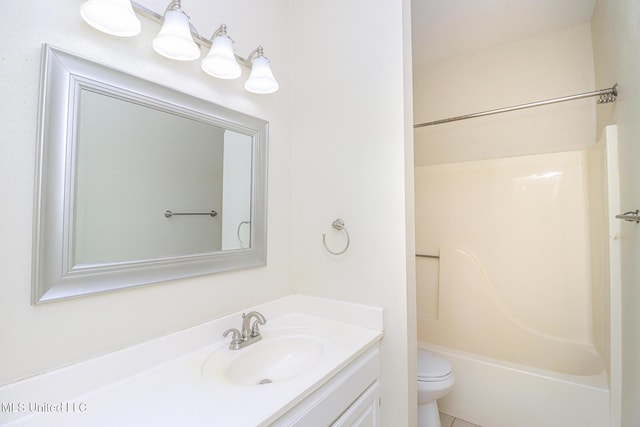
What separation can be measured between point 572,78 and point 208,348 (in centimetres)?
282

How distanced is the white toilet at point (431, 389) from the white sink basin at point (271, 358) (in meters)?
0.80

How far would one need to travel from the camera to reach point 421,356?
1803 millimetres

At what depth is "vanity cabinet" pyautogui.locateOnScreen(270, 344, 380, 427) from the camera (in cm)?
81

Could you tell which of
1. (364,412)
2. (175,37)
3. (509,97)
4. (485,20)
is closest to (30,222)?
(175,37)

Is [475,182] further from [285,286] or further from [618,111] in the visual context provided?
[285,286]

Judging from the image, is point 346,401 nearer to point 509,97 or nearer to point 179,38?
point 179,38

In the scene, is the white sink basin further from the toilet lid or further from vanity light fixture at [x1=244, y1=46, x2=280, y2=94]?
vanity light fixture at [x1=244, y1=46, x2=280, y2=94]

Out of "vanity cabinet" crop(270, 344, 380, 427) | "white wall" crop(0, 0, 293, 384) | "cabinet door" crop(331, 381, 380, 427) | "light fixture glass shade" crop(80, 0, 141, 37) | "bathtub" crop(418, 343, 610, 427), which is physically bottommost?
"bathtub" crop(418, 343, 610, 427)

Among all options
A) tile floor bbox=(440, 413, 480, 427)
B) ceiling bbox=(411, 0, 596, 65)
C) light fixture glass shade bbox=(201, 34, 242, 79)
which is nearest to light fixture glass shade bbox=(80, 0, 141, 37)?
light fixture glass shade bbox=(201, 34, 242, 79)

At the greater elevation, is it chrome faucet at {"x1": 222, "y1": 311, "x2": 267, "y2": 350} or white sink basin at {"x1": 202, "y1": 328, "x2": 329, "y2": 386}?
chrome faucet at {"x1": 222, "y1": 311, "x2": 267, "y2": 350}

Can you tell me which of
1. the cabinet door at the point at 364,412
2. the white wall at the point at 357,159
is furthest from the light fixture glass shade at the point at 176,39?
the cabinet door at the point at 364,412

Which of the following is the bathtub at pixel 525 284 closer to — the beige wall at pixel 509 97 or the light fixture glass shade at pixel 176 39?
the beige wall at pixel 509 97

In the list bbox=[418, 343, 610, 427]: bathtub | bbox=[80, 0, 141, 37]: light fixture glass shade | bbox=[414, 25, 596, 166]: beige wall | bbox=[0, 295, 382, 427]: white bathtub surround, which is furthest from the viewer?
bbox=[414, 25, 596, 166]: beige wall

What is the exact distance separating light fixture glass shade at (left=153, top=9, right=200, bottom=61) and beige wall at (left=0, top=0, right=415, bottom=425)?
0.05 metres
